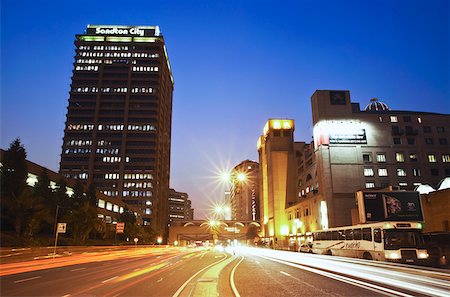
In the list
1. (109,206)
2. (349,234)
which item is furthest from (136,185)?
(349,234)

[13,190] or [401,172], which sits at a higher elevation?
[401,172]

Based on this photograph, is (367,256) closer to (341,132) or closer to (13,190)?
(13,190)

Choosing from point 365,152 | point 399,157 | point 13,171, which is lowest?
point 13,171

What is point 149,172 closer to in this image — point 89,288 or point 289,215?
point 289,215

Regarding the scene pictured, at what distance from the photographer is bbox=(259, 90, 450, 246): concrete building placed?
70.6 meters

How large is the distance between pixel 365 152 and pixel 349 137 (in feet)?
17.1

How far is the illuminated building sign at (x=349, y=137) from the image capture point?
72.6 meters

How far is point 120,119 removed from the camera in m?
134

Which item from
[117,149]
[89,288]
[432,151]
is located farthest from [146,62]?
[89,288]

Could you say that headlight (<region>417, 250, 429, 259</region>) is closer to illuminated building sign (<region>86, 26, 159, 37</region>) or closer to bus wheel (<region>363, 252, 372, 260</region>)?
bus wheel (<region>363, 252, 372, 260</region>)

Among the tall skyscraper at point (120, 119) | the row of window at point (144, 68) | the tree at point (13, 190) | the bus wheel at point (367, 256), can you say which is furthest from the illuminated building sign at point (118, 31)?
the bus wheel at point (367, 256)

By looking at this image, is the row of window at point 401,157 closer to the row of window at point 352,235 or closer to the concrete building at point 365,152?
the concrete building at point 365,152

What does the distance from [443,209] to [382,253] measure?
2182 cm

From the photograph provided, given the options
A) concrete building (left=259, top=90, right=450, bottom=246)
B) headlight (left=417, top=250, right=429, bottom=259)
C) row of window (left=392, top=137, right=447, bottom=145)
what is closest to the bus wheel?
headlight (left=417, top=250, right=429, bottom=259)
